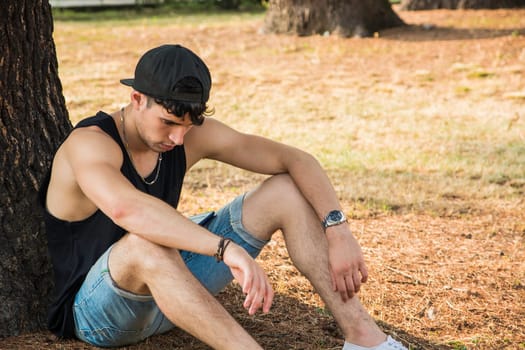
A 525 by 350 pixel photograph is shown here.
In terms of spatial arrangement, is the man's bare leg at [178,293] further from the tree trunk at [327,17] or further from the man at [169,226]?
the tree trunk at [327,17]

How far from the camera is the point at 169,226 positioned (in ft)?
10.0

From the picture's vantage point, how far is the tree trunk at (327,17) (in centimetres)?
1247

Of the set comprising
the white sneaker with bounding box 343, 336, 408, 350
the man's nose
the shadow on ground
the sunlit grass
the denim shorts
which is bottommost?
the sunlit grass

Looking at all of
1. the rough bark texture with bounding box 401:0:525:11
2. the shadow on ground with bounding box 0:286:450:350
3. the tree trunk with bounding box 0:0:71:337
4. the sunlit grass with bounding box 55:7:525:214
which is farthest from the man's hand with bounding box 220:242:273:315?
the rough bark texture with bounding box 401:0:525:11

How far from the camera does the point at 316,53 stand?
1159 centimetres

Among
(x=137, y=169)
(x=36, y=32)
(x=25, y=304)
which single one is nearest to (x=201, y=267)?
(x=137, y=169)

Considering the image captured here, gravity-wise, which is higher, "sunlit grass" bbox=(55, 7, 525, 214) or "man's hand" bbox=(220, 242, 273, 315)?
"man's hand" bbox=(220, 242, 273, 315)

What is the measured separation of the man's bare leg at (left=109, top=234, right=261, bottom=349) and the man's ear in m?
0.52

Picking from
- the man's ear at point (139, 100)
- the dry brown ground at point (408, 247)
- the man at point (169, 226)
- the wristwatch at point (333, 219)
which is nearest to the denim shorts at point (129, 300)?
the man at point (169, 226)

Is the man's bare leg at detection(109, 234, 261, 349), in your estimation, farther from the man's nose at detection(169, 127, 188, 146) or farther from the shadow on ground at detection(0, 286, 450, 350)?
the shadow on ground at detection(0, 286, 450, 350)

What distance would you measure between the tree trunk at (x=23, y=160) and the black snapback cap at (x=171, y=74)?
2.81 feet

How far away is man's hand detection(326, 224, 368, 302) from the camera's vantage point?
3502 mm

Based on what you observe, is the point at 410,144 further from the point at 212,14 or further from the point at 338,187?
the point at 212,14

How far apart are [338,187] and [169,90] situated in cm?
339
